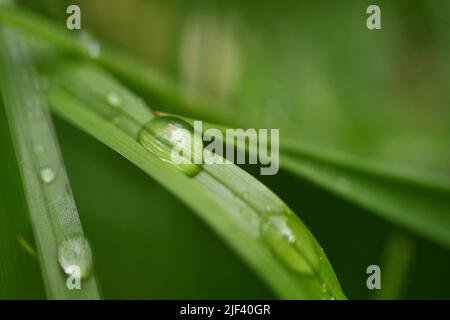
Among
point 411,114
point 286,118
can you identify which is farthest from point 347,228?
point 411,114

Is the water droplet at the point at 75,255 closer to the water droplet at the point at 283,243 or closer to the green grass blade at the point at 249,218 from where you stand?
the green grass blade at the point at 249,218

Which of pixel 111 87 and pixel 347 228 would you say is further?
pixel 347 228

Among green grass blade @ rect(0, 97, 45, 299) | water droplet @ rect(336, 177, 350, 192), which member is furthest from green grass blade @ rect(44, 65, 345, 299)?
water droplet @ rect(336, 177, 350, 192)

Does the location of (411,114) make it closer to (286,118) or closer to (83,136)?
(286,118)

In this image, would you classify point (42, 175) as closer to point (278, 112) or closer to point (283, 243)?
point (283, 243)

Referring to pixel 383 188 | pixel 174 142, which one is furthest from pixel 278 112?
pixel 174 142
